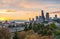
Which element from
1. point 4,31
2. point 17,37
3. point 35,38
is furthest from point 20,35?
point 35,38

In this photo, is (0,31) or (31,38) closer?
(31,38)

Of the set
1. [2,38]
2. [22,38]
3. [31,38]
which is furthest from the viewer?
[22,38]

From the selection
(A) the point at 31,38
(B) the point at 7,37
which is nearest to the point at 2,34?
(B) the point at 7,37

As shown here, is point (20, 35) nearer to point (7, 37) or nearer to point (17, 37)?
point (17, 37)

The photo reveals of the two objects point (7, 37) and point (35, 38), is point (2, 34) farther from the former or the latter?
point (35, 38)

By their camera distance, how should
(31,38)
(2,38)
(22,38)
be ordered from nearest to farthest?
(31,38)
(2,38)
(22,38)

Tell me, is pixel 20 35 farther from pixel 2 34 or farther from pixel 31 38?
pixel 31 38

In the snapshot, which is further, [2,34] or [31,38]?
[2,34]
